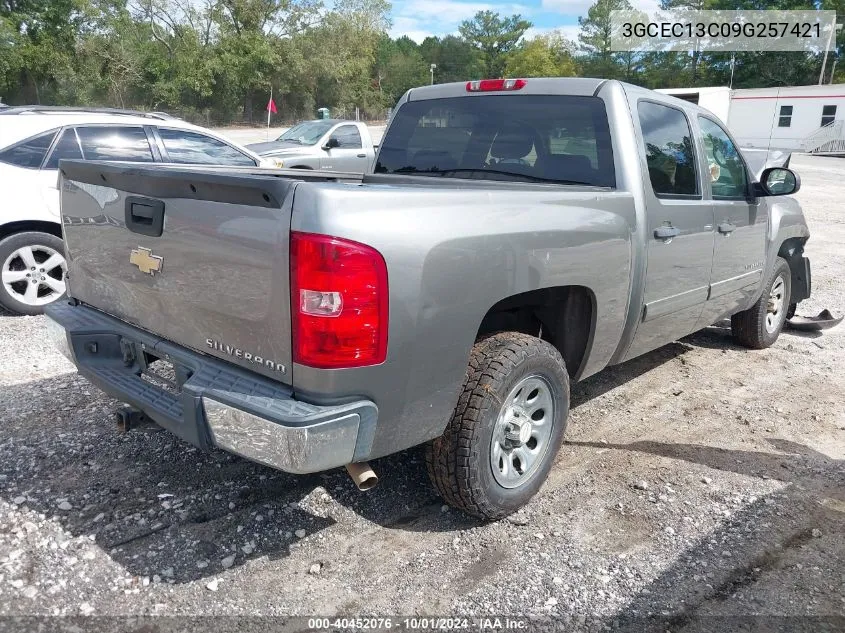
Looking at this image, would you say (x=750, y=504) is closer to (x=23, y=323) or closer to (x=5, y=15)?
(x=23, y=323)

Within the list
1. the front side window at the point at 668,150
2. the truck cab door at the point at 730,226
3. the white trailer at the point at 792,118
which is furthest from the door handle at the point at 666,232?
the white trailer at the point at 792,118

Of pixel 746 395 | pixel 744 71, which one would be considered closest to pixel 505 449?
pixel 746 395

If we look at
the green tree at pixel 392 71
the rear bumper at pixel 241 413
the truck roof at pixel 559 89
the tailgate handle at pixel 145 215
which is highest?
the green tree at pixel 392 71

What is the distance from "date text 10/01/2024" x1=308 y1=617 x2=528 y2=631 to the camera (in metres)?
2.46

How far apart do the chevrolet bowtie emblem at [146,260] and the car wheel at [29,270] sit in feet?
11.8

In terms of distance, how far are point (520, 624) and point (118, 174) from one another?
241cm

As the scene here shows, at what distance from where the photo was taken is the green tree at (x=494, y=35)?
95.4m

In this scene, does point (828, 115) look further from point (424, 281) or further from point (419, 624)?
point (419, 624)

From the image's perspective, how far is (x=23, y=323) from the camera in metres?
5.85

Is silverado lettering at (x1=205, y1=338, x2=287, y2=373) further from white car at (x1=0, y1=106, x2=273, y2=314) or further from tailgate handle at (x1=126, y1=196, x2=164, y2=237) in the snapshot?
white car at (x1=0, y1=106, x2=273, y2=314)

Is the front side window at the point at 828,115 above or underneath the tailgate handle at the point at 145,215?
above

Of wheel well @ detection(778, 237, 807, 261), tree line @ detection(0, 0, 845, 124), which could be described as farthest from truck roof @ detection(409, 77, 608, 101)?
tree line @ detection(0, 0, 845, 124)

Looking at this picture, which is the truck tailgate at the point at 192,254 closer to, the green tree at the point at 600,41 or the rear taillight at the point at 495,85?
the rear taillight at the point at 495,85

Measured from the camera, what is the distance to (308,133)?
13.8 m
